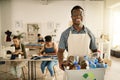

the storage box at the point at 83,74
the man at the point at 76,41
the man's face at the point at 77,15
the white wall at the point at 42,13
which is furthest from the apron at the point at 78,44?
the white wall at the point at 42,13

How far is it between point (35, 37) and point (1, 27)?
1682 mm

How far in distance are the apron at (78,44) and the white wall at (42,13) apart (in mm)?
7089

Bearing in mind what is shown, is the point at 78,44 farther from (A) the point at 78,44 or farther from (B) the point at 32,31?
(B) the point at 32,31

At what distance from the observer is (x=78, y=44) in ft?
6.38

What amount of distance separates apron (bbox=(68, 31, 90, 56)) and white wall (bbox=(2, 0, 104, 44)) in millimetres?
7089

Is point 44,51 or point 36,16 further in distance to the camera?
point 36,16

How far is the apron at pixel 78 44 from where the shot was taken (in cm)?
194

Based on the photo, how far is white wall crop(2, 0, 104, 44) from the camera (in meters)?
8.93

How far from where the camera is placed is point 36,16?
8.95 m

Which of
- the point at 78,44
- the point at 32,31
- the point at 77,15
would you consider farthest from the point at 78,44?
the point at 32,31

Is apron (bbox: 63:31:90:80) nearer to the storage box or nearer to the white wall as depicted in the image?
the storage box

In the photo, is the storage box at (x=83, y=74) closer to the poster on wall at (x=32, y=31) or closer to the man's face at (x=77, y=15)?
the man's face at (x=77, y=15)

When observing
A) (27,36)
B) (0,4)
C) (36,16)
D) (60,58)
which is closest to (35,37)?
(27,36)

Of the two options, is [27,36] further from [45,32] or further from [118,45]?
[118,45]
